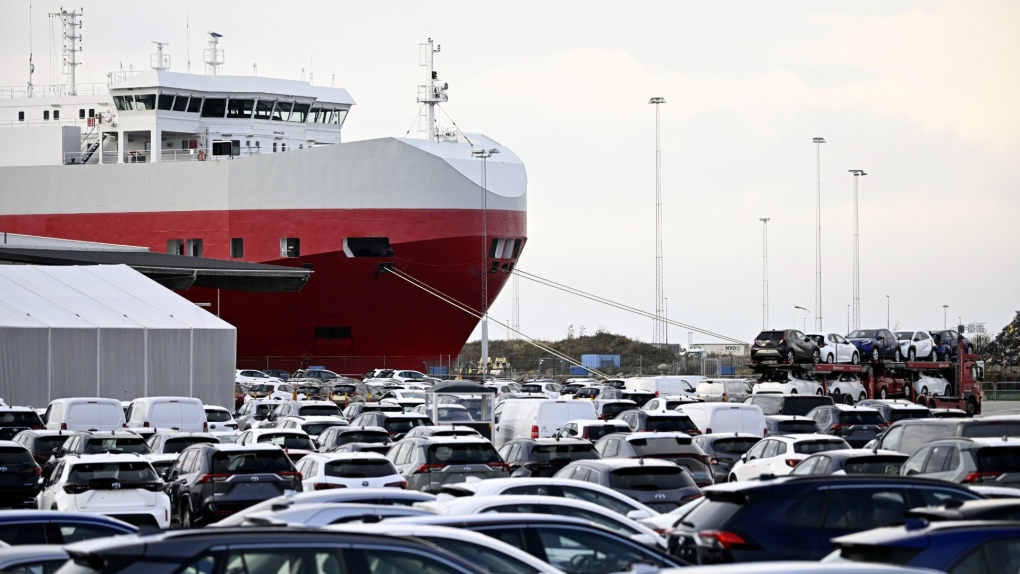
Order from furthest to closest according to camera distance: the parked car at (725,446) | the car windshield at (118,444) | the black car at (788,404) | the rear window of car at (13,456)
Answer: the black car at (788,404) → the parked car at (725,446) → the car windshield at (118,444) → the rear window of car at (13,456)

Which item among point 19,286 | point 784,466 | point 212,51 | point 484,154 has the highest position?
point 212,51

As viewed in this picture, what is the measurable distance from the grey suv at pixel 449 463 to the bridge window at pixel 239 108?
45.3 m

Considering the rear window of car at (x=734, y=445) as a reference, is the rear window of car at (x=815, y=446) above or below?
above

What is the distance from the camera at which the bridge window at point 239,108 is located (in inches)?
2402

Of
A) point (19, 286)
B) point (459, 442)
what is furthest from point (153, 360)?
point (459, 442)

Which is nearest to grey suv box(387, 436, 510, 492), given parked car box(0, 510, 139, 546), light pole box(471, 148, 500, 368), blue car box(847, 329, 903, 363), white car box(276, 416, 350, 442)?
parked car box(0, 510, 139, 546)

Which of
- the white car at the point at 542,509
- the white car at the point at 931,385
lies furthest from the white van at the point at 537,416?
the white car at the point at 931,385

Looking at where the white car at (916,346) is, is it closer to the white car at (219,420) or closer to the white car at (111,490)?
the white car at (219,420)

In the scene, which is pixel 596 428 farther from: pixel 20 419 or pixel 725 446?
pixel 20 419

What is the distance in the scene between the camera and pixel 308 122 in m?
63.7

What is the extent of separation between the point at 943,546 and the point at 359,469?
10.1 metres

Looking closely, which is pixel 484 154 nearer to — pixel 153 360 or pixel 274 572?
pixel 153 360

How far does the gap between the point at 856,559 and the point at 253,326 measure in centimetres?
5208

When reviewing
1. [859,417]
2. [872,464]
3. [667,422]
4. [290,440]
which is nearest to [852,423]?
[859,417]
